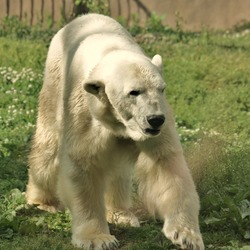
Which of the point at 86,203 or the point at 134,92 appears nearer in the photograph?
the point at 134,92

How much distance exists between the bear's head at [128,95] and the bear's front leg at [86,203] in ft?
1.45

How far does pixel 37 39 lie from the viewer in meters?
13.8

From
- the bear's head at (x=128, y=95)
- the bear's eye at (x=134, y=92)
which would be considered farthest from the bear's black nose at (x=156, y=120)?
the bear's eye at (x=134, y=92)

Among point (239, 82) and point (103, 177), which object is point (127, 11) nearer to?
point (239, 82)

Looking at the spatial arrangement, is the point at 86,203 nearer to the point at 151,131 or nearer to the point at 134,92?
the point at 151,131

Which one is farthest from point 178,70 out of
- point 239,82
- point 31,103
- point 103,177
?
point 103,177

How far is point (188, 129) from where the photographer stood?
9062 mm

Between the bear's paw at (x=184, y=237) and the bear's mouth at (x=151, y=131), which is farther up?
the bear's mouth at (x=151, y=131)

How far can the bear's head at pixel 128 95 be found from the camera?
4840 mm

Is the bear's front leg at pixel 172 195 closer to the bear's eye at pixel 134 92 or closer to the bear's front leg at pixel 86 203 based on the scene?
the bear's front leg at pixel 86 203

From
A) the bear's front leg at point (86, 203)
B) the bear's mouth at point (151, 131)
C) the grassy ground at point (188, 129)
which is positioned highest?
the bear's mouth at point (151, 131)

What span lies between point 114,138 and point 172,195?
19.5 inches

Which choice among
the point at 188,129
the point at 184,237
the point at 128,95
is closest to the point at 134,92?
the point at 128,95

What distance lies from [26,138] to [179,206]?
11.2 ft
